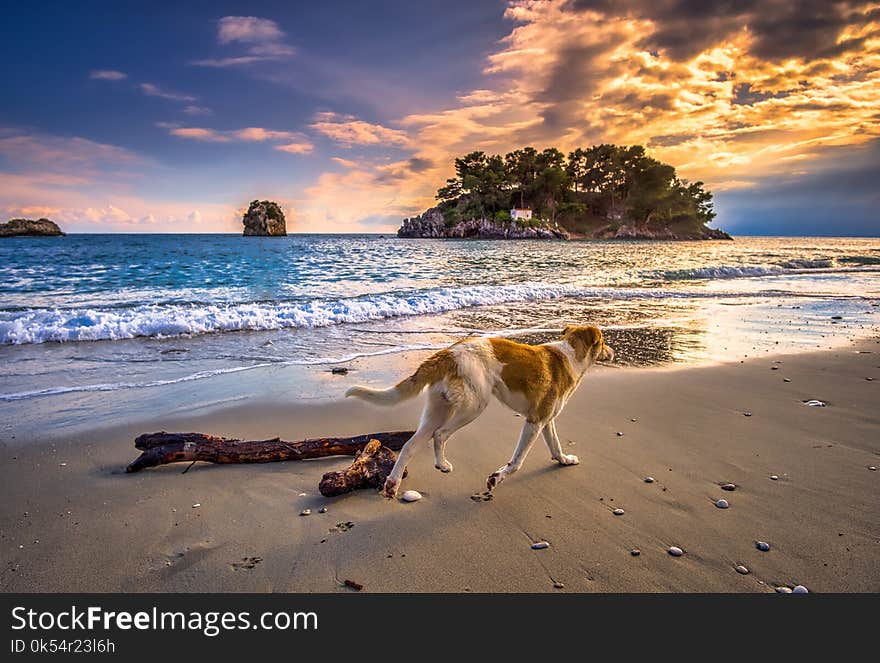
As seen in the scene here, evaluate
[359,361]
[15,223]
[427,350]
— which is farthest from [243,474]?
[15,223]

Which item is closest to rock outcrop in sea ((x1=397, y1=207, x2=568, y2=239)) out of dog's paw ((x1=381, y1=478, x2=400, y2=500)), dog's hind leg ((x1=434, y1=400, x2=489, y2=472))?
dog's hind leg ((x1=434, y1=400, x2=489, y2=472))

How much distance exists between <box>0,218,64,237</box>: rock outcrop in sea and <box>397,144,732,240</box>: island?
293 ft

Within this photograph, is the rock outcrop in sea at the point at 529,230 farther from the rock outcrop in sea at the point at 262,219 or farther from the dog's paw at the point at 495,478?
the dog's paw at the point at 495,478

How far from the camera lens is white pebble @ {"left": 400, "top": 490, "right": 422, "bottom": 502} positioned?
11.6ft

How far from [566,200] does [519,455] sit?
5283 inches

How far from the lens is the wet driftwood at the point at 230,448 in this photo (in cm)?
398

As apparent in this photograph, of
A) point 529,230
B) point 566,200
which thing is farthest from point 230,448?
point 566,200

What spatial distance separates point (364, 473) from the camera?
3.67 m

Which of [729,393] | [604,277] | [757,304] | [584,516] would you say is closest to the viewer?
[584,516]

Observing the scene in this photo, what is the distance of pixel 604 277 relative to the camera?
917 inches

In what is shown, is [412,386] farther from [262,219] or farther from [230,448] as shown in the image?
[262,219]
